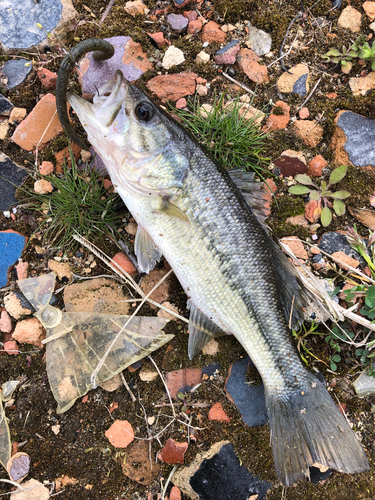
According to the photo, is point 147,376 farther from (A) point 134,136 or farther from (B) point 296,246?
(A) point 134,136

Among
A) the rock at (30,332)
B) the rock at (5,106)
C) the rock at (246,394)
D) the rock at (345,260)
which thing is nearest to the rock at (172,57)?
the rock at (5,106)

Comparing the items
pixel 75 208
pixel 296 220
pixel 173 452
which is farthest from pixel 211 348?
pixel 75 208

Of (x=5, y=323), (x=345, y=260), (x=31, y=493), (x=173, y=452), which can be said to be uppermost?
(x=345, y=260)

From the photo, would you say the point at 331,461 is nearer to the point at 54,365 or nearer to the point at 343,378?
the point at 343,378

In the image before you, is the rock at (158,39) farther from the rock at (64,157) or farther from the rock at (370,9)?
the rock at (370,9)

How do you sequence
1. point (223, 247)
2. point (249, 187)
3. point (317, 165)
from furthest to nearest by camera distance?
point (317, 165) → point (249, 187) → point (223, 247)

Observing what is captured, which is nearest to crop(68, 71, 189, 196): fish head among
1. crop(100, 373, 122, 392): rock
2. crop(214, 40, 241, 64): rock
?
crop(214, 40, 241, 64): rock
